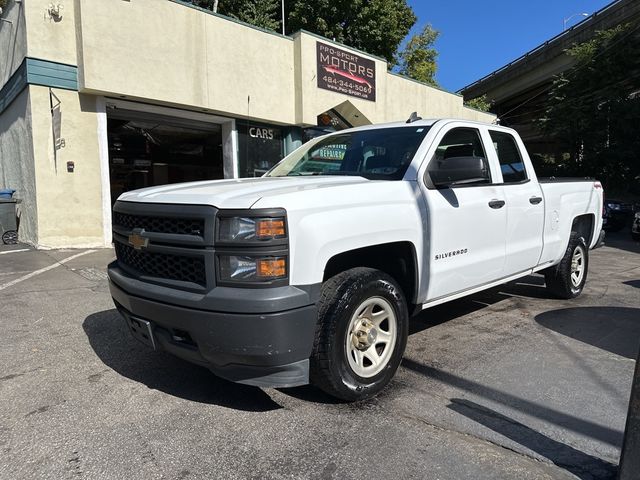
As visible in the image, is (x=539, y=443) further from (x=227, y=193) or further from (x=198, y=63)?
(x=198, y=63)

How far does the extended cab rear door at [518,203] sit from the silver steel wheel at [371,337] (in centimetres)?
181

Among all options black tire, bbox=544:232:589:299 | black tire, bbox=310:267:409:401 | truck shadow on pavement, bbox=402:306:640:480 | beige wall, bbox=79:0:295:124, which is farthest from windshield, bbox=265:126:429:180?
beige wall, bbox=79:0:295:124

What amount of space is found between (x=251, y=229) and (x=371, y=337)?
118cm

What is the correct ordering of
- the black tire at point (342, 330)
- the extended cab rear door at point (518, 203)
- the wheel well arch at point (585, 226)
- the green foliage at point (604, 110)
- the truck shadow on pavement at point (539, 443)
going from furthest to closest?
the green foliage at point (604, 110), the wheel well arch at point (585, 226), the extended cab rear door at point (518, 203), the black tire at point (342, 330), the truck shadow on pavement at point (539, 443)

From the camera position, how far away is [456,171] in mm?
3627

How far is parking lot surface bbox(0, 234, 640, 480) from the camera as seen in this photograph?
2.54 meters

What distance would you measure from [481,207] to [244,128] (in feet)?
32.0

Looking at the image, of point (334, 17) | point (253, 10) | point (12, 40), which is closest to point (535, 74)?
point (334, 17)

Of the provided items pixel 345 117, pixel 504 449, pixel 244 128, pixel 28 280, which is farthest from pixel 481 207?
pixel 345 117

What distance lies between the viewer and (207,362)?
2.84 m

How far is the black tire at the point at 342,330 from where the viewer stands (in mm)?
2908

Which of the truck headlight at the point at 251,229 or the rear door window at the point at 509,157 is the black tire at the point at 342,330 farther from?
the rear door window at the point at 509,157

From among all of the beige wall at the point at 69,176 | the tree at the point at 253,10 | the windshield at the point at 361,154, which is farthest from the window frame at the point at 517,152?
the tree at the point at 253,10

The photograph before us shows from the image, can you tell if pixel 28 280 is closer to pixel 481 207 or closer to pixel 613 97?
pixel 481 207
